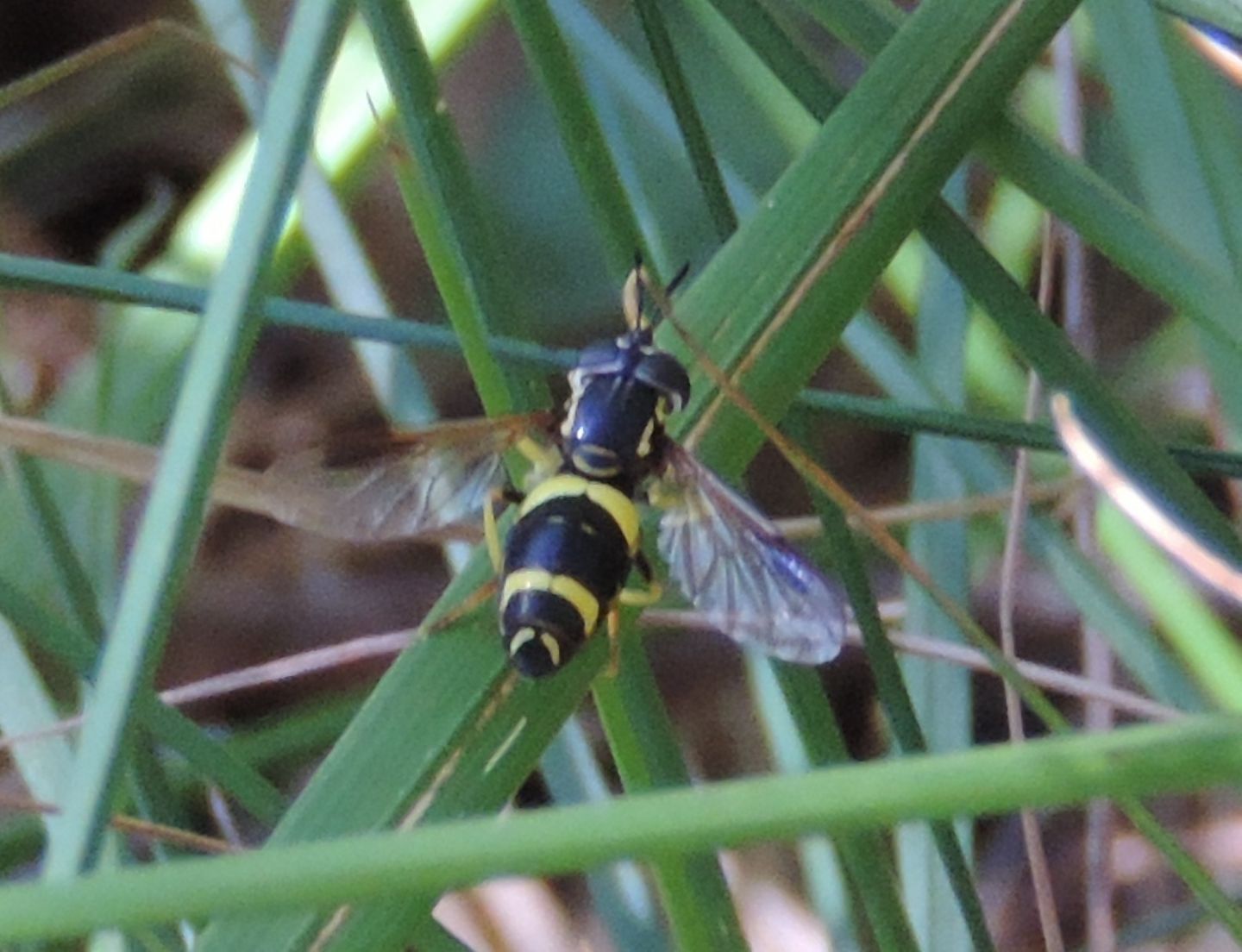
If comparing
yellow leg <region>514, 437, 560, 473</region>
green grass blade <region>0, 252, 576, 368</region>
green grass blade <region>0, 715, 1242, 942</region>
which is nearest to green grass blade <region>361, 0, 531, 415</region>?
green grass blade <region>0, 252, 576, 368</region>

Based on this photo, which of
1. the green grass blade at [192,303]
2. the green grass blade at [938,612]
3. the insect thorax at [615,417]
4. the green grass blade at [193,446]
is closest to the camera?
the green grass blade at [193,446]

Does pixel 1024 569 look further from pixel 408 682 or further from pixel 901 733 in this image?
pixel 408 682

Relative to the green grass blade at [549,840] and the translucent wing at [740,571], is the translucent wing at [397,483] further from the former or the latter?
the green grass blade at [549,840]

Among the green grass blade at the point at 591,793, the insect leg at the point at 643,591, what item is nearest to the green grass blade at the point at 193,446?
the insect leg at the point at 643,591

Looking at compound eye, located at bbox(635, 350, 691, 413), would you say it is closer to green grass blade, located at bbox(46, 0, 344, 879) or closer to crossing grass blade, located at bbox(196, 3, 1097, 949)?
crossing grass blade, located at bbox(196, 3, 1097, 949)

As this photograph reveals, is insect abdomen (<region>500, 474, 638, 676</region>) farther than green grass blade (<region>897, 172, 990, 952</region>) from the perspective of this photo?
No

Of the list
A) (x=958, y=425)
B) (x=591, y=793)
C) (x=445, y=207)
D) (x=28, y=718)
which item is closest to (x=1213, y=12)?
(x=958, y=425)
